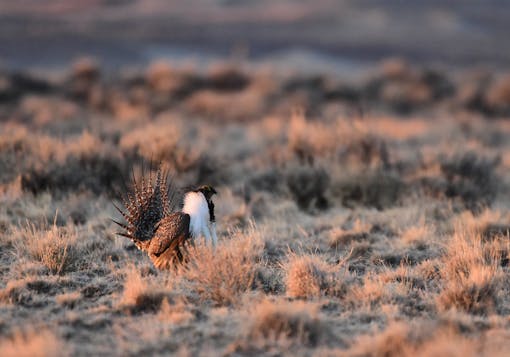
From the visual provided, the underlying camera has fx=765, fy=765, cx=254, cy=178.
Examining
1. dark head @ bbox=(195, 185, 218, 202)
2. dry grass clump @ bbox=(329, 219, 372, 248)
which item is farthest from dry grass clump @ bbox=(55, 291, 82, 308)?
dry grass clump @ bbox=(329, 219, 372, 248)

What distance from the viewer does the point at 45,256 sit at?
6266 millimetres

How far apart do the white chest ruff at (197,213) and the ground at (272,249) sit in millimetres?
201

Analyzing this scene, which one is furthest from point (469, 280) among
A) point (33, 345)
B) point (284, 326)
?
point (33, 345)

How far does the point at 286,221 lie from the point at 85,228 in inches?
85.0

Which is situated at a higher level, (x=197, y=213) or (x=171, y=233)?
(x=197, y=213)

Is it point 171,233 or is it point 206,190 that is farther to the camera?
point 206,190

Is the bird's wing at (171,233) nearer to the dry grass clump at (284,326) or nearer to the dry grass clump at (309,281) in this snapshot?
the dry grass clump at (309,281)

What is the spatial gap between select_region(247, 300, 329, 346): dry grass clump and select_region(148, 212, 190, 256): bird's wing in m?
1.18

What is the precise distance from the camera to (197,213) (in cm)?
586

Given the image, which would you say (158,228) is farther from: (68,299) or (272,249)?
(272,249)

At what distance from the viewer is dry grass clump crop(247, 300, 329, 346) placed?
4645mm

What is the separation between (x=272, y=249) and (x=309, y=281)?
149 cm

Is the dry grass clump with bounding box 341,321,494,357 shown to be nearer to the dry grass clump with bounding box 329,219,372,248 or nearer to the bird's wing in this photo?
the bird's wing

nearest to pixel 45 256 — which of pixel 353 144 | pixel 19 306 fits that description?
pixel 19 306
